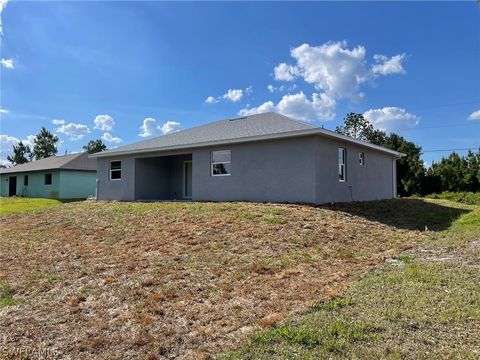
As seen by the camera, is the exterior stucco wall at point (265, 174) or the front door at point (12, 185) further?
the front door at point (12, 185)

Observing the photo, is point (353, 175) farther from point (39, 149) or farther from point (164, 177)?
point (39, 149)

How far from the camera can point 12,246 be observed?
1042 centimetres

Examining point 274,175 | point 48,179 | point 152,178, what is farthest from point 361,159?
point 48,179

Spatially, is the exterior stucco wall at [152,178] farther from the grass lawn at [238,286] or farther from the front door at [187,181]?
the grass lawn at [238,286]

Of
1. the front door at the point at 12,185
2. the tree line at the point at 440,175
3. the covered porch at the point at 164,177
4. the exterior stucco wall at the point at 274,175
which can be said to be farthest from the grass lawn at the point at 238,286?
the front door at the point at 12,185

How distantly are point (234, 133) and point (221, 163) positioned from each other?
138cm

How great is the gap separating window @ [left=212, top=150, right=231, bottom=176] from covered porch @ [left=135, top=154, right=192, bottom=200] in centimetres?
347

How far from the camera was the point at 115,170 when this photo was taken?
798 inches

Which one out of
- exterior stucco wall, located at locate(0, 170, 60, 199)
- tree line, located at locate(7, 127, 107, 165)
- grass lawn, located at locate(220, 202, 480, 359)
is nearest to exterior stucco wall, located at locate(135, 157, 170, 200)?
exterior stucco wall, located at locate(0, 170, 60, 199)

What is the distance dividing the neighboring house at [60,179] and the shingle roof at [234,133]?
11954mm

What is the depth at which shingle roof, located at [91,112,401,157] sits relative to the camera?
45.4 ft

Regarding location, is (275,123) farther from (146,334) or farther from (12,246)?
(146,334)

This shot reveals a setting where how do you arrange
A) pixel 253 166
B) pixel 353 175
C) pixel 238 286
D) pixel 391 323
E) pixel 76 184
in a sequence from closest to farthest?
pixel 391 323 → pixel 238 286 → pixel 253 166 → pixel 353 175 → pixel 76 184

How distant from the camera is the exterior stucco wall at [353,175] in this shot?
1383cm
